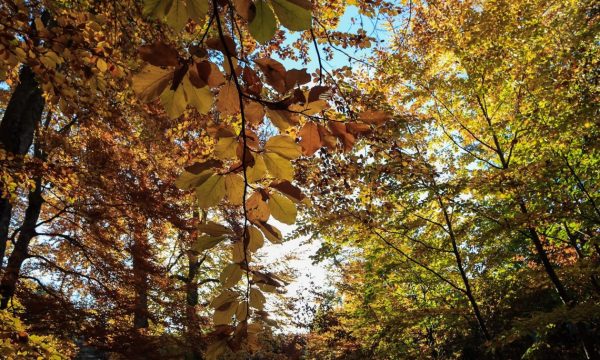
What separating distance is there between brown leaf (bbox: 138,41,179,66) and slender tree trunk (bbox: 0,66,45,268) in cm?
490

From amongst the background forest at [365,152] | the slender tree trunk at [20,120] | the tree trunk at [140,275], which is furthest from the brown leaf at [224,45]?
the tree trunk at [140,275]

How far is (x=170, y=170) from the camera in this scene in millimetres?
6953

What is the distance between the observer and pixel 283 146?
0.69 meters

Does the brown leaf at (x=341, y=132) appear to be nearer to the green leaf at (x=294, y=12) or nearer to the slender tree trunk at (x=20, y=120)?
the green leaf at (x=294, y=12)

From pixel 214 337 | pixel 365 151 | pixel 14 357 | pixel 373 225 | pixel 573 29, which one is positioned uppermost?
pixel 573 29

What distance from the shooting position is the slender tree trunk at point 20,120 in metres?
4.35

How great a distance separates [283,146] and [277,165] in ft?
0.13

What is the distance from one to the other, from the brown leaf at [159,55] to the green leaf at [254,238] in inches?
13.1

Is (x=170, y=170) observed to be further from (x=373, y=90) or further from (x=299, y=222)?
(x=373, y=90)

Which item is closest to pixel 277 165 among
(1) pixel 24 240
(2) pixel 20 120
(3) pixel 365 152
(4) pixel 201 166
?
(4) pixel 201 166

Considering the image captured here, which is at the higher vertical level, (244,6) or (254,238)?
(244,6)

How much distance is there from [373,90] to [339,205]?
170cm

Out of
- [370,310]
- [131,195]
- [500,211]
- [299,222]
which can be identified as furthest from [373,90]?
[370,310]

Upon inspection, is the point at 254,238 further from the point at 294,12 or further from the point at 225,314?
the point at 294,12
